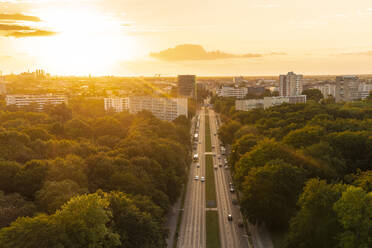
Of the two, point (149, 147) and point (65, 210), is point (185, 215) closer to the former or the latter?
point (149, 147)

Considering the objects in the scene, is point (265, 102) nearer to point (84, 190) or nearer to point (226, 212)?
point (226, 212)

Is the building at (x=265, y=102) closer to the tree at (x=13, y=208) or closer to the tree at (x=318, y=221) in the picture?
the tree at (x=318, y=221)

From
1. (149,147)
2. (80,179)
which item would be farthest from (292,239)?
(149,147)

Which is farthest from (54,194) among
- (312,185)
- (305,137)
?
(305,137)

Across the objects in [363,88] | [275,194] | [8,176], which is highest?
[363,88]

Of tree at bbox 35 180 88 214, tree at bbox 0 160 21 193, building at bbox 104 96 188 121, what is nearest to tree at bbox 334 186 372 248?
tree at bbox 35 180 88 214
